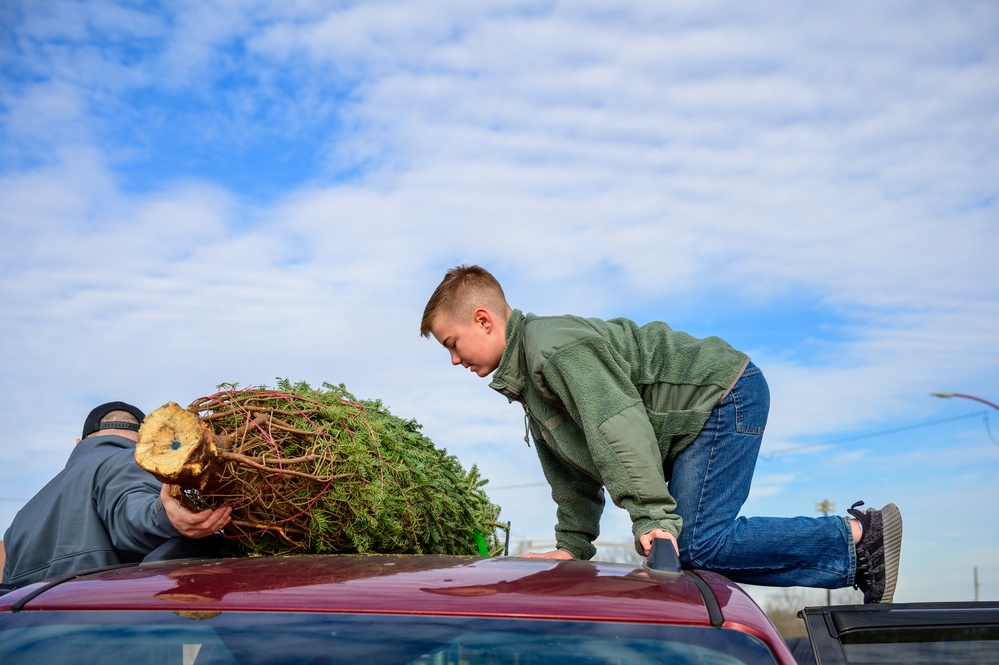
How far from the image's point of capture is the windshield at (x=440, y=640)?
6.64ft

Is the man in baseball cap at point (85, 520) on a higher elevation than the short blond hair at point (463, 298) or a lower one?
lower

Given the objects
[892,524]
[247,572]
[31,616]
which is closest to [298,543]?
[247,572]

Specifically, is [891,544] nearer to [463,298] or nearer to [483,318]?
[483,318]

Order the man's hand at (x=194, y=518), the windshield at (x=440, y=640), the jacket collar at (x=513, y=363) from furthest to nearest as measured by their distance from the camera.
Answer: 1. the jacket collar at (x=513, y=363)
2. the man's hand at (x=194, y=518)
3. the windshield at (x=440, y=640)

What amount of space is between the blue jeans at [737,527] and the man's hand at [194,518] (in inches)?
67.0

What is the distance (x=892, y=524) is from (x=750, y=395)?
0.72 metres

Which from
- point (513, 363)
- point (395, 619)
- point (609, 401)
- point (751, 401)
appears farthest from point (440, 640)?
point (751, 401)

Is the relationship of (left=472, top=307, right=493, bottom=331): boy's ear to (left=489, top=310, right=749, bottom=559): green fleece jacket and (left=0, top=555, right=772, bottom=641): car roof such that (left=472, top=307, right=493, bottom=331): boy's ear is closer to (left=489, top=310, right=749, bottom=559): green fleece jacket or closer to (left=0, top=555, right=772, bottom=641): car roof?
(left=489, top=310, right=749, bottom=559): green fleece jacket

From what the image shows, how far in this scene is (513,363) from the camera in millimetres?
4051

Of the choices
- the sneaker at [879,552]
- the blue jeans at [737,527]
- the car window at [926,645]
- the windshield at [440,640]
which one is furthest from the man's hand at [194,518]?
the sneaker at [879,552]

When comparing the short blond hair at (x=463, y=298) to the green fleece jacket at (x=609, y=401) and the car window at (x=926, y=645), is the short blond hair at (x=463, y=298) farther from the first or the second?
the car window at (x=926, y=645)

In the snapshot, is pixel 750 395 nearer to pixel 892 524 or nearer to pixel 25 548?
pixel 892 524

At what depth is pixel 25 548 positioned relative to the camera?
13.7ft

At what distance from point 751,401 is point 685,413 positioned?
324 millimetres
